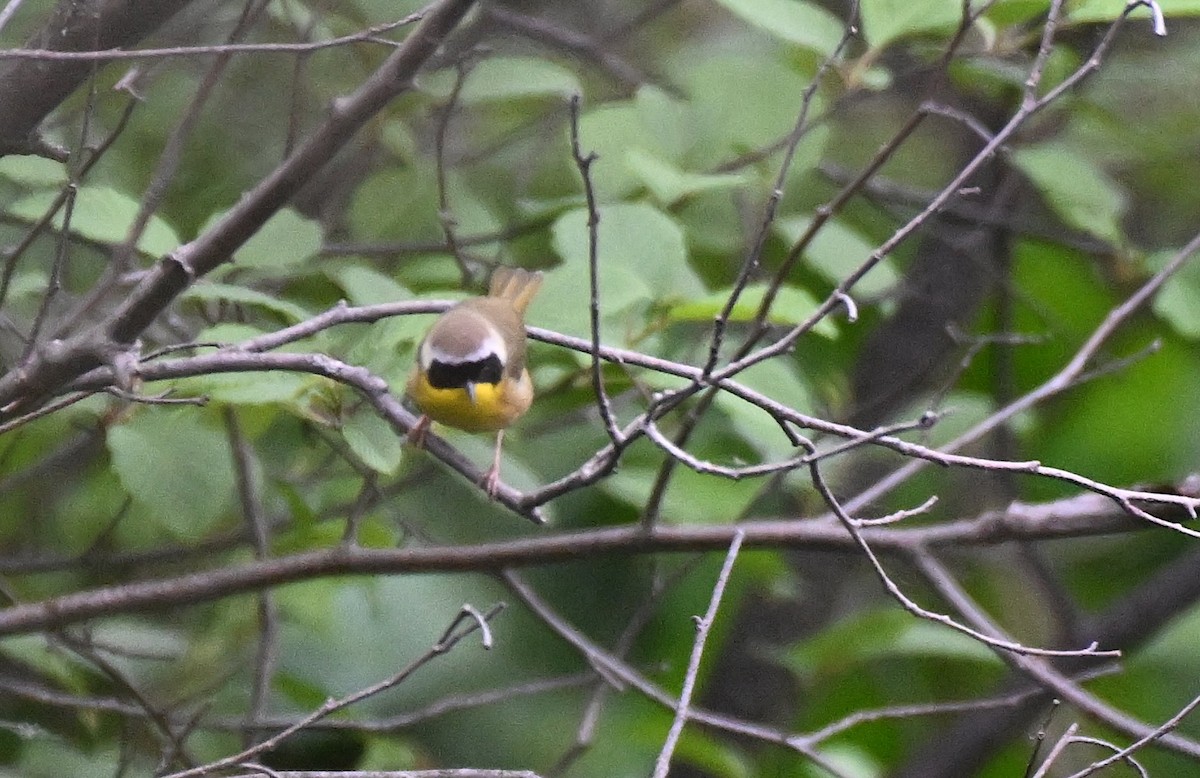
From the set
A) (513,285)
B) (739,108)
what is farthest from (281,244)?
(739,108)

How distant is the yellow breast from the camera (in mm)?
2344

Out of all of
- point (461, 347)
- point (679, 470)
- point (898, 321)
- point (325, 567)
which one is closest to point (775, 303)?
point (679, 470)

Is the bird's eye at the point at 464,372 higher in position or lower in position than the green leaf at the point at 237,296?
lower

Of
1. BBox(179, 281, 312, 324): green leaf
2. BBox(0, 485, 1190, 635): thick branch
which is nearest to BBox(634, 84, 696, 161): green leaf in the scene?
BBox(0, 485, 1190, 635): thick branch

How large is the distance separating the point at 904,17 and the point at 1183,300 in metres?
0.76

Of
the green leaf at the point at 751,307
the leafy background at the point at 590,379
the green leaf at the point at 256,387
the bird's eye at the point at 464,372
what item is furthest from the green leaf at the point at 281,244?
the green leaf at the point at 751,307

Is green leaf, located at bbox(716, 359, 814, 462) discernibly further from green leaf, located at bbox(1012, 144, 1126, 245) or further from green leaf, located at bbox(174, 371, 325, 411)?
green leaf, located at bbox(1012, 144, 1126, 245)

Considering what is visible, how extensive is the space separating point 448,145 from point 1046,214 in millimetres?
1825

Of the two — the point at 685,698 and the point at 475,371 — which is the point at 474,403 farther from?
the point at 685,698

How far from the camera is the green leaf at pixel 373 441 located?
1.85 meters

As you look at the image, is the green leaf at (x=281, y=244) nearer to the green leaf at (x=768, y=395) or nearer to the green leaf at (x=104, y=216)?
the green leaf at (x=104, y=216)

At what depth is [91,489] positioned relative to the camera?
9.59ft

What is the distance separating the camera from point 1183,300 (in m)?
2.58

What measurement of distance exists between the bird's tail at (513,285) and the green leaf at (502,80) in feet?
1.06
